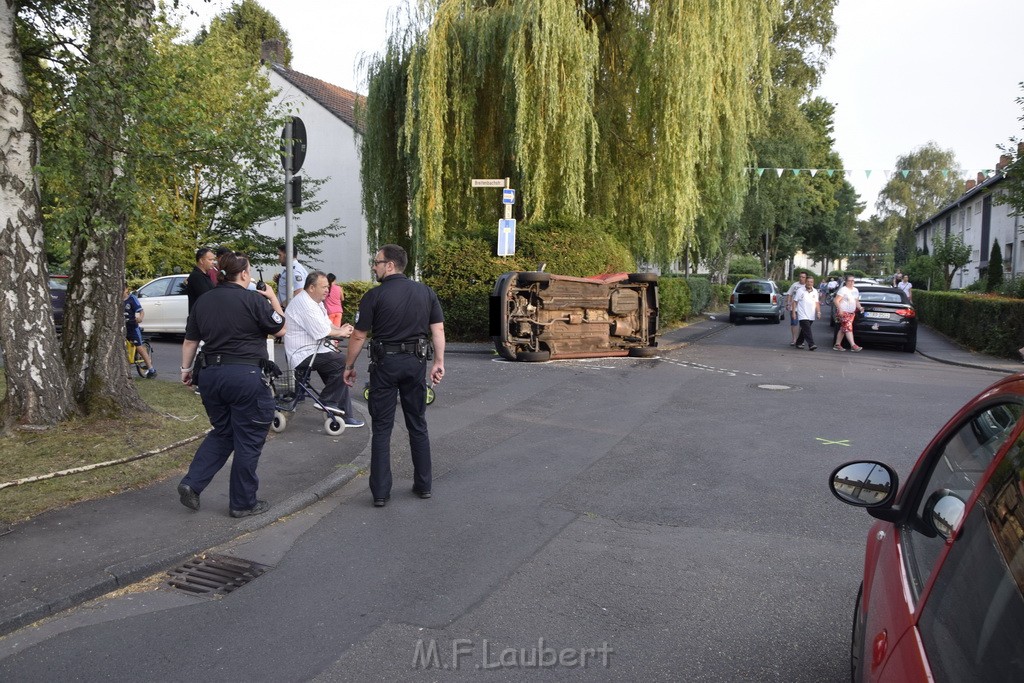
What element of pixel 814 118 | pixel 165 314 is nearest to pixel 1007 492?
pixel 165 314

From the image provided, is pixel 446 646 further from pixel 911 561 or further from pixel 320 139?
pixel 320 139

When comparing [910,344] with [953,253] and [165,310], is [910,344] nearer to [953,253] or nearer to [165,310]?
[165,310]

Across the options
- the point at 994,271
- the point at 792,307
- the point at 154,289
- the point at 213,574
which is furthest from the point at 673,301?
the point at 213,574

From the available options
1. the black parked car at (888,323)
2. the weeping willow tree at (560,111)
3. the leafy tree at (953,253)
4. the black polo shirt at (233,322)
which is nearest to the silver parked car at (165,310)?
the weeping willow tree at (560,111)

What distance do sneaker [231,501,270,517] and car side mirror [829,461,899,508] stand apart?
416cm

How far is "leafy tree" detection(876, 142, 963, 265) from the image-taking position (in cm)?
8031

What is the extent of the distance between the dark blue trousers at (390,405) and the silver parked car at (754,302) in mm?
24770

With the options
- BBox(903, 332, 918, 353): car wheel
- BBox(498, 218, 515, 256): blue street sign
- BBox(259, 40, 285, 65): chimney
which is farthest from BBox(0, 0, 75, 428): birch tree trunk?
BBox(259, 40, 285, 65): chimney

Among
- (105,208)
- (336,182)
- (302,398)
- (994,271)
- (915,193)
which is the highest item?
(915,193)

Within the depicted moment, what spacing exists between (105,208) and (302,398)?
8.71 feet

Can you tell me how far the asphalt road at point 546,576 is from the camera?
3.84 metres

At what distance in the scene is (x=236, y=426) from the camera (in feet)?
19.2

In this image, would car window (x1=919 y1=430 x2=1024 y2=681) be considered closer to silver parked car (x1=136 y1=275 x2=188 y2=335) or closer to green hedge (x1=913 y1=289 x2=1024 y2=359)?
green hedge (x1=913 y1=289 x2=1024 y2=359)

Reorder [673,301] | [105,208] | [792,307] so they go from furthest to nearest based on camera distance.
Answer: [673,301] → [792,307] → [105,208]
